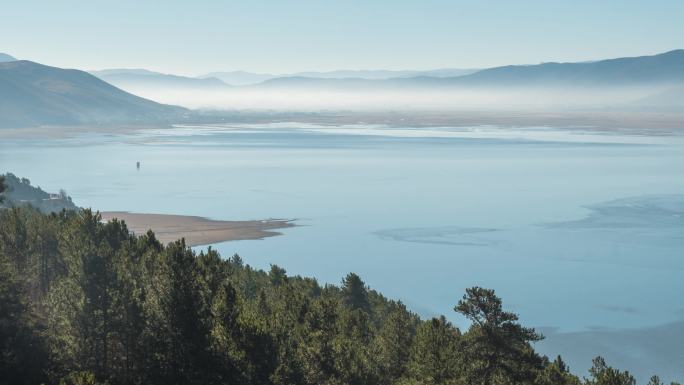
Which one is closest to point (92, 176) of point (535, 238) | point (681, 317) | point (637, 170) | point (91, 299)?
point (535, 238)

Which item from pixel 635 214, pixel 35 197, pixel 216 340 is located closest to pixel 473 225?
pixel 635 214

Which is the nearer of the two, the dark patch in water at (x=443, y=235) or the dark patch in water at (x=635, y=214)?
the dark patch in water at (x=443, y=235)

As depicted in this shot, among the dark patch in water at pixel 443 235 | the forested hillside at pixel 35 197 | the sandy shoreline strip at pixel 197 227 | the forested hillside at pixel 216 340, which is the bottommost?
the dark patch in water at pixel 443 235

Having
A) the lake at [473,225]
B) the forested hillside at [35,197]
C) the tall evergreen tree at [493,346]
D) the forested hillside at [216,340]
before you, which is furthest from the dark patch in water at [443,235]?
the tall evergreen tree at [493,346]

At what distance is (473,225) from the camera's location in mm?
111250

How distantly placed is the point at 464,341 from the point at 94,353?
14.3 metres

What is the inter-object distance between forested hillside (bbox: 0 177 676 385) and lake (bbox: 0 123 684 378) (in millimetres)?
27753

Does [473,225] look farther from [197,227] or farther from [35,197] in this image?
[35,197]

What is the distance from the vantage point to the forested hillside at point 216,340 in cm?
2714

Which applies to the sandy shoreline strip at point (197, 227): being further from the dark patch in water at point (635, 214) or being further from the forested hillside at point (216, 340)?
the forested hillside at point (216, 340)

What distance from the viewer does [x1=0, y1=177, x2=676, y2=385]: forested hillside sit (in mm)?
27141

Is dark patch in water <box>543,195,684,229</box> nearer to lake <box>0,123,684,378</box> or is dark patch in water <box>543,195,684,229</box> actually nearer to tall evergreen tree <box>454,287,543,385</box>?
lake <box>0,123,684,378</box>

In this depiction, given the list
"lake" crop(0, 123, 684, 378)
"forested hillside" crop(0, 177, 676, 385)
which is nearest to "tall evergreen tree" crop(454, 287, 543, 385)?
"forested hillside" crop(0, 177, 676, 385)

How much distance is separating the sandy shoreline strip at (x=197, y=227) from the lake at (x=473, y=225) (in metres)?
3.44
